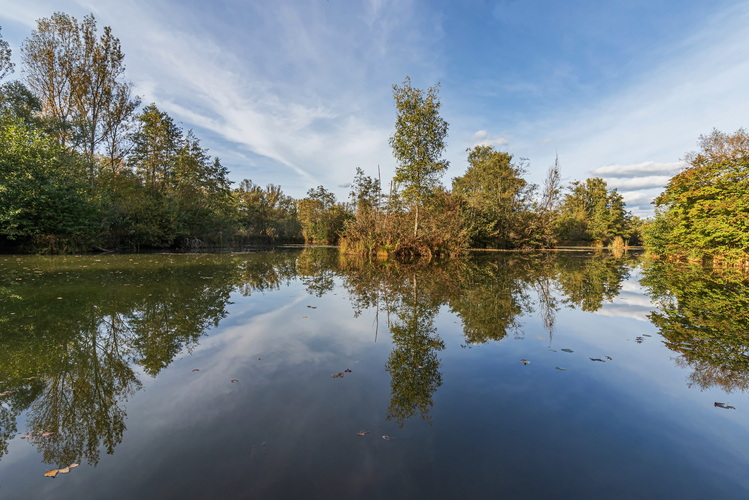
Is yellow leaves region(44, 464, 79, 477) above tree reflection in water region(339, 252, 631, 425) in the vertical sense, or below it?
below

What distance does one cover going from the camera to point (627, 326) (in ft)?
19.7

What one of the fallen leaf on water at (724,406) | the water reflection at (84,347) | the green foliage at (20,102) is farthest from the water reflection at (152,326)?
the green foliage at (20,102)

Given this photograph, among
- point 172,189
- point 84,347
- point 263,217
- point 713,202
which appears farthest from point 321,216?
point 84,347

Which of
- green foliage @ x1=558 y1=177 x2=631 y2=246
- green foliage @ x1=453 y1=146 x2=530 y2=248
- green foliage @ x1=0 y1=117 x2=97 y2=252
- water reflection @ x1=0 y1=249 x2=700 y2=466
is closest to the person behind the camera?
water reflection @ x1=0 y1=249 x2=700 y2=466

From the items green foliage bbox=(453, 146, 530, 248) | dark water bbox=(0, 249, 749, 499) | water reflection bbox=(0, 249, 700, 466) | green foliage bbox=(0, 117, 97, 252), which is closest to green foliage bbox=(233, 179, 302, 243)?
green foliage bbox=(0, 117, 97, 252)

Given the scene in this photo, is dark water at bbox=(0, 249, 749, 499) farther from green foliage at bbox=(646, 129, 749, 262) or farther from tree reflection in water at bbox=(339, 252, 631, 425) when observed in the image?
green foliage at bbox=(646, 129, 749, 262)

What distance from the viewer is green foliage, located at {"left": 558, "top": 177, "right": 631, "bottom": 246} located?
50344 mm

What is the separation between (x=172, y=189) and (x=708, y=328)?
33.5m

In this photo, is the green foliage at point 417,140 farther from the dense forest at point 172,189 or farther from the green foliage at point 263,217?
the green foliage at point 263,217

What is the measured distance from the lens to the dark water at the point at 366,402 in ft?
6.73

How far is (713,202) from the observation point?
15.9m

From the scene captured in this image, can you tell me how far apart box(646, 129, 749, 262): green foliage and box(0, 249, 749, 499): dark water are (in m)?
12.6

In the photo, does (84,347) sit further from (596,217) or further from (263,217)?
(596,217)

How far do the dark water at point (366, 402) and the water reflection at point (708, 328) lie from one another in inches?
1.8
